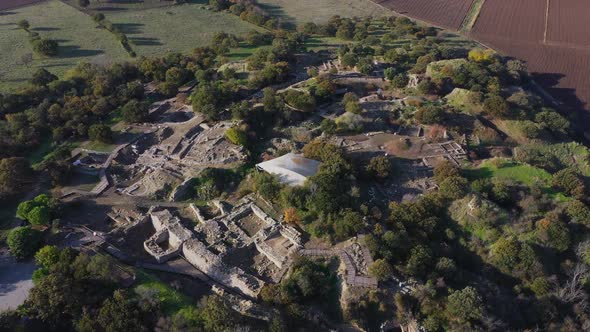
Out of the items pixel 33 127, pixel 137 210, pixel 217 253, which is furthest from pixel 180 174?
pixel 33 127

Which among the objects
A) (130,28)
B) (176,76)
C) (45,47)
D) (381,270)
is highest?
(130,28)

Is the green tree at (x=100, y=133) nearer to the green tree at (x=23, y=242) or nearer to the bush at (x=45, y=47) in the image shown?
the green tree at (x=23, y=242)

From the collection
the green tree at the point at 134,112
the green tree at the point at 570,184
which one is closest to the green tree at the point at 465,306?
the green tree at the point at 570,184

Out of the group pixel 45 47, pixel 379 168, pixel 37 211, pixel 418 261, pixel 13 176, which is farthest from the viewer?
pixel 45 47

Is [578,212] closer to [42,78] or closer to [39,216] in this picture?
[39,216]

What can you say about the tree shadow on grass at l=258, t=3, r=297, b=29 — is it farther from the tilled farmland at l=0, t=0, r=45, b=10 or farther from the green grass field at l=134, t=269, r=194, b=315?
the green grass field at l=134, t=269, r=194, b=315

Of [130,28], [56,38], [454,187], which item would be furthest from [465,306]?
[56,38]

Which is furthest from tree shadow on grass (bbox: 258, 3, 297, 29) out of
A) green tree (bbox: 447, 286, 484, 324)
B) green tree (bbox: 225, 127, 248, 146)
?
green tree (bbox: 447, 286, 484, 324)
